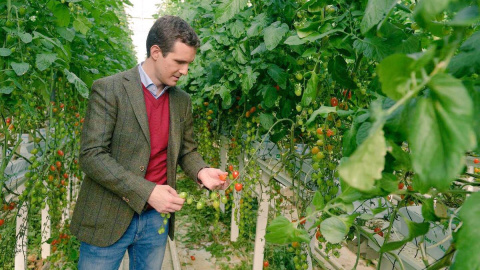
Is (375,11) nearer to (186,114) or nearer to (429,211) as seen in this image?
(429,211)

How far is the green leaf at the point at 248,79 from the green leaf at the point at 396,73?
140 cm

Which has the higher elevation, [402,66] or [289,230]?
[402,66]

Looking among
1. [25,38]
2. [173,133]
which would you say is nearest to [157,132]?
[173,133]

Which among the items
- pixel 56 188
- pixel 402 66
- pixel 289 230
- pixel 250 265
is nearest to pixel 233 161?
pixel 250 265

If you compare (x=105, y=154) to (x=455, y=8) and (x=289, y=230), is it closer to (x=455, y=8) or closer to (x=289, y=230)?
(x=289, y=230)

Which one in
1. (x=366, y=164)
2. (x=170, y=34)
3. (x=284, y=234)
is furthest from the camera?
(x=170, y=34)

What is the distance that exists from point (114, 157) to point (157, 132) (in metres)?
0.25

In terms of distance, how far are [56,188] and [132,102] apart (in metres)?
0.99

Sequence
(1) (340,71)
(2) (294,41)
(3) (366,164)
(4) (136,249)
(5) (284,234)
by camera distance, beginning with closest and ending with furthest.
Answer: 1. (3) (366,164)
2. (5) (284,234)
3. (2) (294,41)
4. (1) (340,71)
5. (4) (136,249)

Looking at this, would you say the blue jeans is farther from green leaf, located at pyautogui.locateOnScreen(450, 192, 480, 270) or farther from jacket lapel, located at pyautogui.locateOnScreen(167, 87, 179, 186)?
green leaf, located at pyautogui.locateOnScreen(450, 192, 480, 270)

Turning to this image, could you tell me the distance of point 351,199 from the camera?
55 centimetres

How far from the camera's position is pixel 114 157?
1720 millimetres

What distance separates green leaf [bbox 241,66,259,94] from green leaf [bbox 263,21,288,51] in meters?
0.31

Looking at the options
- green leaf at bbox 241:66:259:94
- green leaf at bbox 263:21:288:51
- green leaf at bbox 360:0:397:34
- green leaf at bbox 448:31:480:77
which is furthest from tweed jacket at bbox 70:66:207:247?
green leaf at bbox 448:31:480:77
